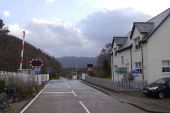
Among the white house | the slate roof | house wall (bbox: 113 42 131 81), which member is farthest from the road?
house wall (bbox: 113 42 131 81)

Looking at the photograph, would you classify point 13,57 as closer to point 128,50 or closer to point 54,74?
point 128,50

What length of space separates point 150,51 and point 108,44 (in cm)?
7137

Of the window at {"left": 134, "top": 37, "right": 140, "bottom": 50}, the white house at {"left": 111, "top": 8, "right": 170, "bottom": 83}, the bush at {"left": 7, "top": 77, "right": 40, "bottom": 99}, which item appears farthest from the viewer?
the window at {"left": 134, "top": 37, "right": 140, "bottom": 50}

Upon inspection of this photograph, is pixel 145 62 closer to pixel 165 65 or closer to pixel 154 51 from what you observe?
pixel 154 51

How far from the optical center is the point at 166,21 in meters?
36.4

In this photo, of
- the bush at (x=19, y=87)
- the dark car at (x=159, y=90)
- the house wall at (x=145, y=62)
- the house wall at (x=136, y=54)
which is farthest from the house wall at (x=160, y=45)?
the bush at (x=19, y=87)

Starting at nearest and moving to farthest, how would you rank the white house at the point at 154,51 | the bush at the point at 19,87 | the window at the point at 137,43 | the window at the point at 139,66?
the bush at the point at 19,87, the white house at the point at 154,51, the window at the point at 139,66, the window at the point at 137,43

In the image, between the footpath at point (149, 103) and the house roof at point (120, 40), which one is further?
the house roof at point (120, 40)

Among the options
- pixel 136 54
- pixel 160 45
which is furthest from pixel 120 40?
pixel 160 45

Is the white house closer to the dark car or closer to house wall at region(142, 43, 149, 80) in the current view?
house wall at region(142, 43, 149, 80)

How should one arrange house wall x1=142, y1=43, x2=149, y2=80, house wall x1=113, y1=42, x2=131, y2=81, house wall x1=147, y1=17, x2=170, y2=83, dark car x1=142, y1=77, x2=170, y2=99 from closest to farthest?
dark car x1=142, y1=77, x2=170, y2=99
house wall x1=147, y1=17, x2=170, y2=83
house wall x1=142, y1=43, x2=149, y2=80
house wall x1=113, y1=42, x2=131, y2=81

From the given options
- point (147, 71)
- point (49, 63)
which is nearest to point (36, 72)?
point (147, 71)

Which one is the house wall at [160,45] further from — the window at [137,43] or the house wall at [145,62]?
the window at [137,43]

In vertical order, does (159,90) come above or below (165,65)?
below
